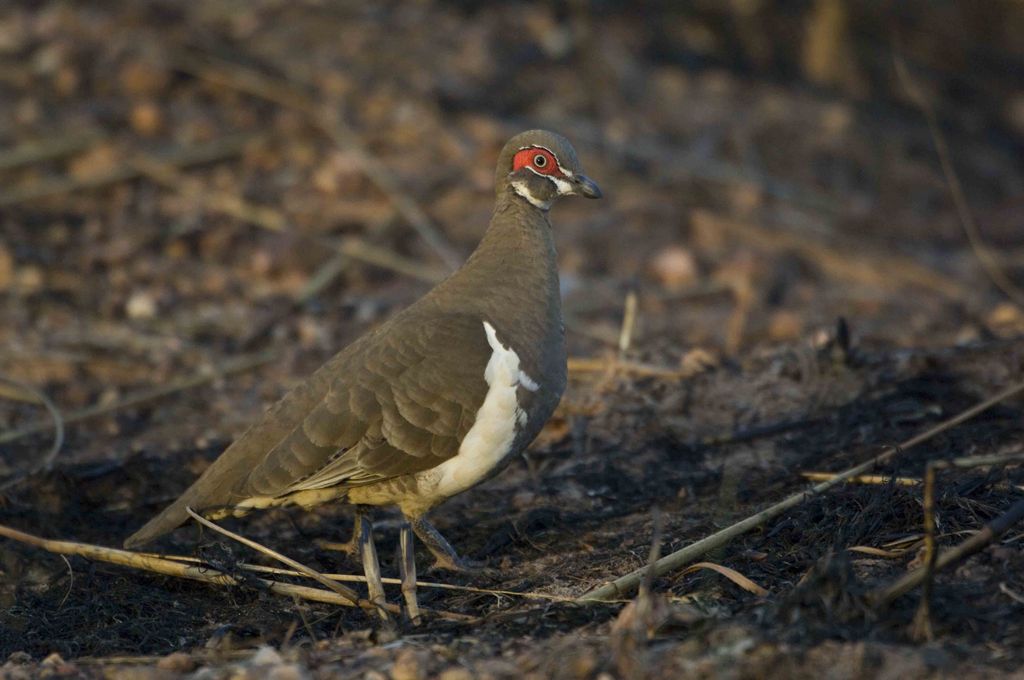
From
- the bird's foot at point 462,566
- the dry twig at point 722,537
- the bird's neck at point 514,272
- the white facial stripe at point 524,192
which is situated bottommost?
the bird's foot at point 462,566

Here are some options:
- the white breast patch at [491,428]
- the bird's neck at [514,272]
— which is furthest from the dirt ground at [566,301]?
the bird's neck at [514,272]

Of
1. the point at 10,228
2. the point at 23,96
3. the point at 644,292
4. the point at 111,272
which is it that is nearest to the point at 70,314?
the point at 111,272

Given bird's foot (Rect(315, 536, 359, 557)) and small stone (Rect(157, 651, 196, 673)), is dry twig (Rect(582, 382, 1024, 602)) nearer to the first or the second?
bird's foot (Rect(315, 536, 359, 557))

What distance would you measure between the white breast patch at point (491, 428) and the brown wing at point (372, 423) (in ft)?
0.11

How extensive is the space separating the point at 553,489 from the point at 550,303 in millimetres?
1095

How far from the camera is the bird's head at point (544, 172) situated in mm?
5449

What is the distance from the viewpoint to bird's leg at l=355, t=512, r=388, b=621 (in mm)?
4714

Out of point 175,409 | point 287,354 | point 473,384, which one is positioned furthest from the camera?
point 287,354

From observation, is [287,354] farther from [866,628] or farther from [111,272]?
[866,628]

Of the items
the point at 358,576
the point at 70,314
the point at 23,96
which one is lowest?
the point at 358,576

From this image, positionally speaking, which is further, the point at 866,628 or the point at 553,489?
the point at 553,489

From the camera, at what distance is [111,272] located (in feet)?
30.0

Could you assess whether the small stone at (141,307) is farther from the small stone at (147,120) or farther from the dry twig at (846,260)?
the dry twig at (846,260)

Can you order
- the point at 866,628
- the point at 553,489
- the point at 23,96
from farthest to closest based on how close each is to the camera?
the point at 23,96 → the point at 553,489 → the point at 866,628
